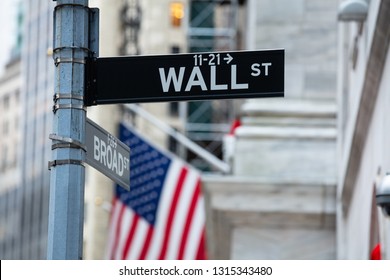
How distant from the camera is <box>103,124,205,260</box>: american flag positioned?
25.9 m

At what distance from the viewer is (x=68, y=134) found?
8836mm

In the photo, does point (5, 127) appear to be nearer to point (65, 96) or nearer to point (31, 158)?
point (31, 158)

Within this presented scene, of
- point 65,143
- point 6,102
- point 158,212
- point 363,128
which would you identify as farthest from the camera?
point 6,102

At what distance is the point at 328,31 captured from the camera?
2467cm

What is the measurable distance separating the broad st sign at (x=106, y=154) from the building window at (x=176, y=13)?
8589cm

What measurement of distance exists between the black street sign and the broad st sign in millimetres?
190

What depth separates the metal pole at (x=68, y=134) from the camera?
867 centimetres

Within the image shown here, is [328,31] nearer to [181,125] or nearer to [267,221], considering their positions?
[267,221]

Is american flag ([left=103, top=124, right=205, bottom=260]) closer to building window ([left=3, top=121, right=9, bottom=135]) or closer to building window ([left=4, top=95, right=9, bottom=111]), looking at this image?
building window ([left=4, top=95, right=9, bottom=111])

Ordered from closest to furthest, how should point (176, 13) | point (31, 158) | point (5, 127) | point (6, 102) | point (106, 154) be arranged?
point (106, 154) < point (176, 13) < point (31, 158) < point (6, 102) < point (5, 127)

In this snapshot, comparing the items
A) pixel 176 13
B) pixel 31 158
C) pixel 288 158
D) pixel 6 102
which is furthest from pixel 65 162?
pixel 6 102

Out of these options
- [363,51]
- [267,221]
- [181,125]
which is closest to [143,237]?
[267,221]

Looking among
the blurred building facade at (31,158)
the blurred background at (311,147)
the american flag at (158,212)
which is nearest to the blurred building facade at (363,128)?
the blurred background at (311,147)

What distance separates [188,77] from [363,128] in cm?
804
